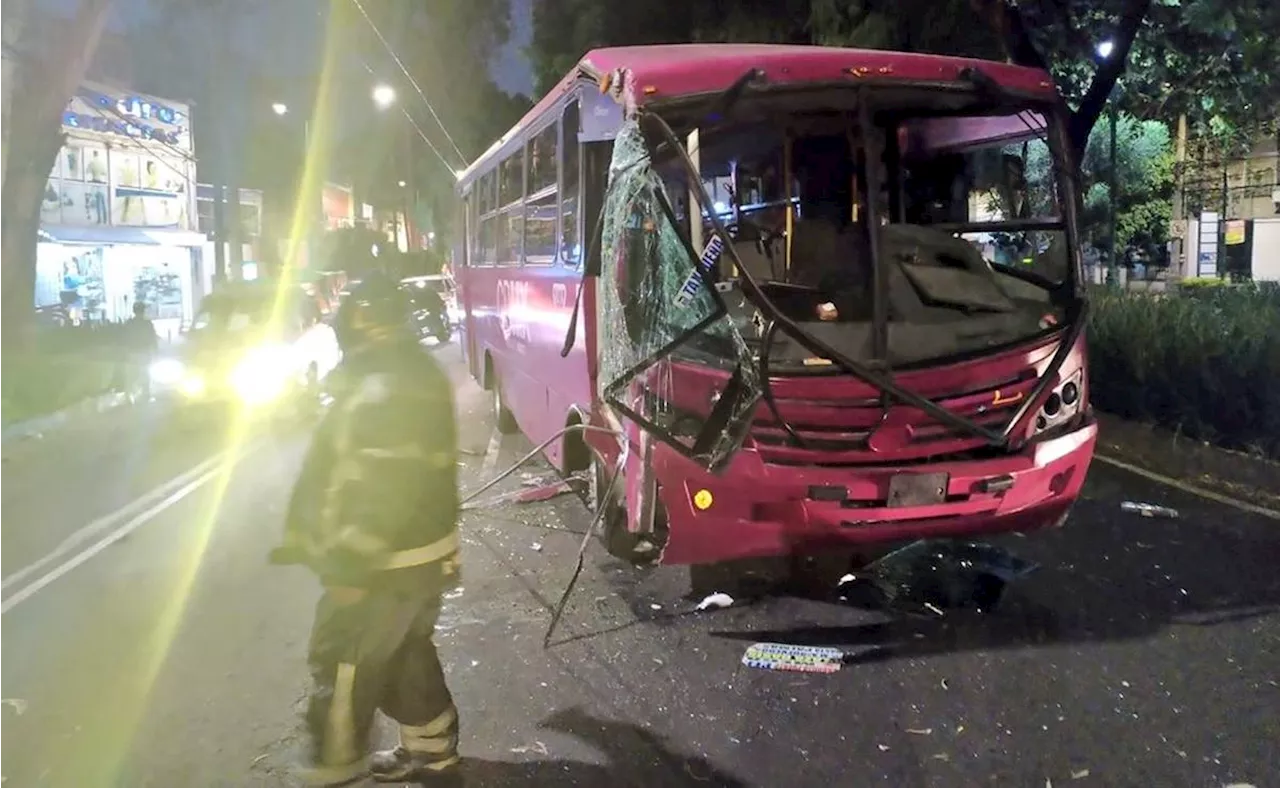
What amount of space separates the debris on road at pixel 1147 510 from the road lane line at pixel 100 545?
23.5ft

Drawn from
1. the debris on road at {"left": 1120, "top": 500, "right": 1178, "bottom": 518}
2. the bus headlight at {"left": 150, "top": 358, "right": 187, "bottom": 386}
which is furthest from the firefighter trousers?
the bus headlight at {"left": 150, "top": 358, "right": 187, "bottom": 386}

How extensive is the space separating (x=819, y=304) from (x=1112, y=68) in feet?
29.1

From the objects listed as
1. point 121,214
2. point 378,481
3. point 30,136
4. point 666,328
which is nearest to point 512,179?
point 666,328

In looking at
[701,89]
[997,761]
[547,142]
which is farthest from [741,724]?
[547,142]

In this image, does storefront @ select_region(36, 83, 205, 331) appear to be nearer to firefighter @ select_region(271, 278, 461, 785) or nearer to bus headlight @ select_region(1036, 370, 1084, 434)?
firefighter @ select_region(271, 278, 461, 785)

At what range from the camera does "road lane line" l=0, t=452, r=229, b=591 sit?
23.9ft

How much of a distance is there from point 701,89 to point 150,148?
2608 cm

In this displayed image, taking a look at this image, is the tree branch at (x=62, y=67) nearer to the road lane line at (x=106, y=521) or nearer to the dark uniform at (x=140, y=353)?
the dark uniform at (x=140, y=353)

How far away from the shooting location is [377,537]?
12.1ft

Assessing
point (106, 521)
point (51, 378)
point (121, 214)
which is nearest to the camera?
point (106, 521)

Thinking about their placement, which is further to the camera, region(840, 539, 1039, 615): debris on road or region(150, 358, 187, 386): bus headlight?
region(150, 358, 187, 386): bus headlight

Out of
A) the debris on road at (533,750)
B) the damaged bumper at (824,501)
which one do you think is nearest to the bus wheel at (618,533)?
the damaged bumper at (824,501)

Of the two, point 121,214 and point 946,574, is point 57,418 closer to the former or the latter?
point 946,574

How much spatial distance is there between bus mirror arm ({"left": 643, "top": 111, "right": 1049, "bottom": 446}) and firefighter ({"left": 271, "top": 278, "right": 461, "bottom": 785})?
178 cm
